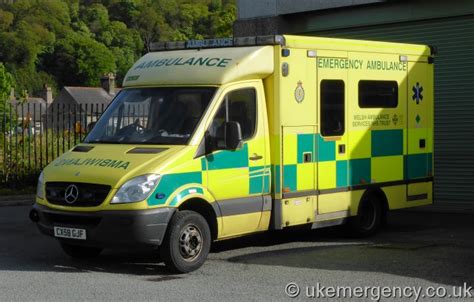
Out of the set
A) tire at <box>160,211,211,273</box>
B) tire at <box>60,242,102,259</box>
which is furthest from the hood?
tire at <box>60,242,102,259</box>

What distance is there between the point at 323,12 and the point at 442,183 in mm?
4382

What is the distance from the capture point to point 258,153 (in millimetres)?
9281

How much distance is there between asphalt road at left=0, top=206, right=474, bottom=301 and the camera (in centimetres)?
747

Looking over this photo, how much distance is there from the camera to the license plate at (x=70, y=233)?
828 centimetres

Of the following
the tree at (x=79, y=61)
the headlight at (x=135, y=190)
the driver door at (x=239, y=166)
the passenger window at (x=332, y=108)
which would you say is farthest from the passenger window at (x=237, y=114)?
the tree at (x=79, y=61)

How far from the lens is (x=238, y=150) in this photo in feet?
29.5

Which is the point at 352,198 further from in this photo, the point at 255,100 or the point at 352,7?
the point at 352,7

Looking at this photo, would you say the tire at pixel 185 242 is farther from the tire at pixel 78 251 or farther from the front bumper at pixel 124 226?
the tire at pixel 78 251

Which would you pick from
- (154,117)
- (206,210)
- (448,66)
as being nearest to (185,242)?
(206,210)

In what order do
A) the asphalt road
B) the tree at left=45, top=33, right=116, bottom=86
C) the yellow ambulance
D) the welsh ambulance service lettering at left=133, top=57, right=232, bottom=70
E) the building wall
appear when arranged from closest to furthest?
the asphalt road
the yellow ambulance
the welsh ambulance service lettering at left=133, top=57, right=232, bottom=70
the building wall
the tree at left=45, top=33, right=116, bottom=86

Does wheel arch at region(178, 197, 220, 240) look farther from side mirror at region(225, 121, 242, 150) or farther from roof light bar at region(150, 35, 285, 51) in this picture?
roof light bar at region(150, 35, 285, 51)

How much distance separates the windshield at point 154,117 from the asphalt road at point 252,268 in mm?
1493

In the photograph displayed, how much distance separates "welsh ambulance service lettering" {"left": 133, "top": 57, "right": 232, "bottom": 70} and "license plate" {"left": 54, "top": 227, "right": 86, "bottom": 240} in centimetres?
237

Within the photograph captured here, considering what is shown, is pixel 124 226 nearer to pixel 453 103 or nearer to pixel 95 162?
pixel 95 162
